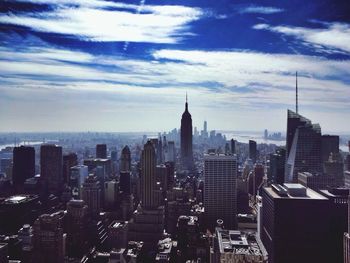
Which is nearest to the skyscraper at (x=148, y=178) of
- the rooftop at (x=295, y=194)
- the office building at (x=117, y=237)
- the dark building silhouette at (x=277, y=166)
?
the office building at (x=117, y=237)

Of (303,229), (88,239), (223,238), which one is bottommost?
(88,239)

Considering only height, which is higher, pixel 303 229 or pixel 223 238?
pixel 303 229

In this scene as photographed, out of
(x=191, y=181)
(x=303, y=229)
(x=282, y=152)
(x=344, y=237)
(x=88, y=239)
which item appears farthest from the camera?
(x=191, y=181)

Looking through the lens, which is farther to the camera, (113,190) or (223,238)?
(113,190)

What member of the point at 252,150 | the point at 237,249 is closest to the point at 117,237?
the point at 237,249

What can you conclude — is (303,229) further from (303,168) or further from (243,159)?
(243,159)

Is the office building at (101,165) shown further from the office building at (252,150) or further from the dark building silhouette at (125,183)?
the office building at (252,150)

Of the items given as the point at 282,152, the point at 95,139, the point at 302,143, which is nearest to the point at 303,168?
the point at 302,143
